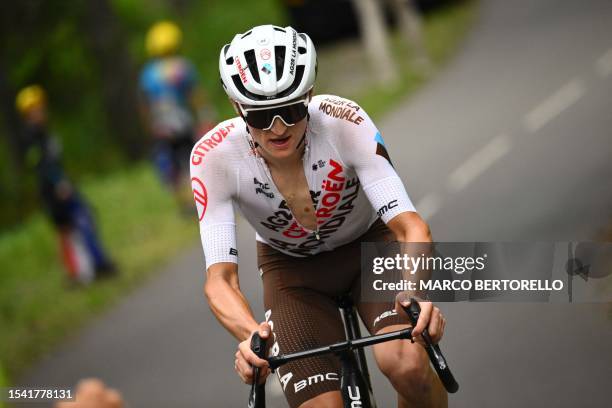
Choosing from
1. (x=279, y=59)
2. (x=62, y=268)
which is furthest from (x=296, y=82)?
(x=62, y=268)

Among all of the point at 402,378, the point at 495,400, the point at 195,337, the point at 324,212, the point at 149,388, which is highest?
the point at 195,337

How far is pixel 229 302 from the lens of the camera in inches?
181

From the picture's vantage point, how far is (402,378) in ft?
14.5

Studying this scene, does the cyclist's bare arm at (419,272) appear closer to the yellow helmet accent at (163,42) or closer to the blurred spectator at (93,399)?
the blurred spectator at (93,399)

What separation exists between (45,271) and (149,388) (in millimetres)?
5215

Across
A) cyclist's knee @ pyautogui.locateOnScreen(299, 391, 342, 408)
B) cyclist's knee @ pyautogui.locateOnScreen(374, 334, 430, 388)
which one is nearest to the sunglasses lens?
cyclist's knee @ pyautogui.locateOnScreen(374, 334, 430, 388)

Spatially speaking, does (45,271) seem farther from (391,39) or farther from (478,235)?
(391,39)

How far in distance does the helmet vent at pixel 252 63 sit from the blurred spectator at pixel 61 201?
772 cm

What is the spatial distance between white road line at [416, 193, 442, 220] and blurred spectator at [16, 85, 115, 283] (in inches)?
144

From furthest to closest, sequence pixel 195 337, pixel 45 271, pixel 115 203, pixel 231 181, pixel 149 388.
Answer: pixel 115 203 → pixel 45 271 → pixel 195 337 → pixel 149 388 → pixel 231 181

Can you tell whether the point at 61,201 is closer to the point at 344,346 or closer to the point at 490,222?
the point at 490,222

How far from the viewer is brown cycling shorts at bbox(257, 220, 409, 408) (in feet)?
15.4

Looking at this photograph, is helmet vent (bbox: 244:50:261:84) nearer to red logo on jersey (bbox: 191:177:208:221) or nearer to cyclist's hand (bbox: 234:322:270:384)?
red logo on jersey (bbox: 191:177:208:221)

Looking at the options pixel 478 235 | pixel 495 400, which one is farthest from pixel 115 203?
pixel 495 400
